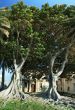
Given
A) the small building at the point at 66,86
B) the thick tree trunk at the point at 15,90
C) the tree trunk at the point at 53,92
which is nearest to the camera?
the thick tree trunk at the point at 15,90

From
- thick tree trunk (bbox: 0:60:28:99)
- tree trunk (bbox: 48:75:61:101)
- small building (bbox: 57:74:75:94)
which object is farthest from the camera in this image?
small building (bbox: 57:74:75:94)

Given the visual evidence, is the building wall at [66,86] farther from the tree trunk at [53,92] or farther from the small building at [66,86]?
the tree trunk at [53,92]

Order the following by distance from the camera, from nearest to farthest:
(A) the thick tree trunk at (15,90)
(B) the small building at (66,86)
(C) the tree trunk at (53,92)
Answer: (A) the thick tree trunk at (15,90) < (C) the tree trunk at (53,92) < (B) the small building at (66,86)

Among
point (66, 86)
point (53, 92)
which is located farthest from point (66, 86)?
point (53, 92)

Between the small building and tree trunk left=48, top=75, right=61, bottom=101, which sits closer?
tree trunk left=48, top=75, right=61, bottom=101

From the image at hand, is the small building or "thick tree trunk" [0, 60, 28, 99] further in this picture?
the small building

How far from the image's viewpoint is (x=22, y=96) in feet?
129

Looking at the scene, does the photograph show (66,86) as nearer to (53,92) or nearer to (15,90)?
(53,92)

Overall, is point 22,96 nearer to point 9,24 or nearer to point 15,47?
point 15,47

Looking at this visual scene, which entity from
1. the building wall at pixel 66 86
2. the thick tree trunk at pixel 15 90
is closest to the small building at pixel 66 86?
the building wall at pixel 66 86

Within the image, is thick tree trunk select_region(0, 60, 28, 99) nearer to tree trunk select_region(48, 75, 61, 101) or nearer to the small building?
tree trunk select_region(48, 75, 61, 101)

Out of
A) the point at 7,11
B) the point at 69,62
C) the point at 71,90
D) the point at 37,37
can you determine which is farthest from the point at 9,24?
the point at 71,90

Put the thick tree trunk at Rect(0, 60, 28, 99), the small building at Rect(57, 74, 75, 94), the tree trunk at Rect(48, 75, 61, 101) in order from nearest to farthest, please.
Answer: the thick tree trunk at Rect(0, 60, 28, 99)
the tree trunk at Rect(48, 75, 61, 101)
the small building at Rect(57, 74, 75, 94)

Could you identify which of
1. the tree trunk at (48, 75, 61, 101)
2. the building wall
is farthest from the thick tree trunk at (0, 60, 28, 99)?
the building wall
